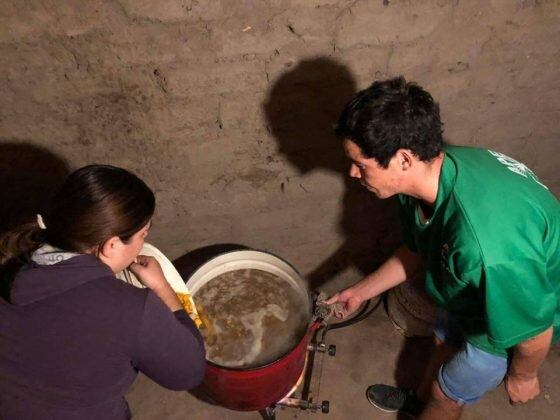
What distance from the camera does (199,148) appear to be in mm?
1726

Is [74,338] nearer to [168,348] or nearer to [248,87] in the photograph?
[168,348]

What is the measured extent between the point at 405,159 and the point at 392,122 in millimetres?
121

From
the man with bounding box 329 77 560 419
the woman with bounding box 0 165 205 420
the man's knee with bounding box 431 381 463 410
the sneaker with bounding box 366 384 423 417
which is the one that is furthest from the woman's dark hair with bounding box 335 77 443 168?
the sneaker with bounding box 366 384 423 417

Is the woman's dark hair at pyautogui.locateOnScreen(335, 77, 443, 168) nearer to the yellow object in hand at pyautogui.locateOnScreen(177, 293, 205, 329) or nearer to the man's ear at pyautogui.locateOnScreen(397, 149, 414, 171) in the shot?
the man's ear at pyautogui.locateOnScreen(397, 149, 414, 171)

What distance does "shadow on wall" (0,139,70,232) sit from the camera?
62.2 inches

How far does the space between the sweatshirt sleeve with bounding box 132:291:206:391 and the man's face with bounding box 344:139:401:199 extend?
693mm

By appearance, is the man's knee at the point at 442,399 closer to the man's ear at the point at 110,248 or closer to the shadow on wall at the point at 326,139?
the shadow on wall at the point at 326,139

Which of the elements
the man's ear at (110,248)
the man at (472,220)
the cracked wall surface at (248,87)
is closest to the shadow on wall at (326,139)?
the cracked wall surface at (248,87)

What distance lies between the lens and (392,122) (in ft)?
4.02

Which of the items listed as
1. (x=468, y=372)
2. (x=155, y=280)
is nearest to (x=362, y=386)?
(x=468, y=372)

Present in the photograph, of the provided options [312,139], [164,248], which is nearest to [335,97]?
[312,139]

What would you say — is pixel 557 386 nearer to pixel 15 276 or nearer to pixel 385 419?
pixel 385 419

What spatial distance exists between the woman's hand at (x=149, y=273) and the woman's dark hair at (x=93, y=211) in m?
0.21

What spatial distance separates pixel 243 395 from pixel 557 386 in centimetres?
161
